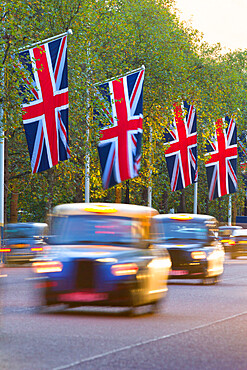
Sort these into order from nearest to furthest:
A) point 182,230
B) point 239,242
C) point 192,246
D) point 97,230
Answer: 1. point 97,230
2. point 192,246
3. point 182,230
4. point 239,242

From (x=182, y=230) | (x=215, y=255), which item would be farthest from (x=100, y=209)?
(x=182, y=230)

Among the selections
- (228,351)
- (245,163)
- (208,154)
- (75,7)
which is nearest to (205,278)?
(228,351)

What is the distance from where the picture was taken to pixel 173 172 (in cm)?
3759

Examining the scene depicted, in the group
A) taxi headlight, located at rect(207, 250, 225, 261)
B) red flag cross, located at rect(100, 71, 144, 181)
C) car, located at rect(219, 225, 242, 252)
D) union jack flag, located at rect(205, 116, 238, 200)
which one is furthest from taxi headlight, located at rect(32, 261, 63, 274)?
union jack flag, located at rect(205, 116, 238, 200)

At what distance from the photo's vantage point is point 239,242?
3169 centimetres

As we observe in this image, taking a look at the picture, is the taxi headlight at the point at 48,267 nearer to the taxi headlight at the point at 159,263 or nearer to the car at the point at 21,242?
the taxi headlight at the point at 159,263

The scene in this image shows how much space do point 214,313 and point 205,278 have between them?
6.24 metres

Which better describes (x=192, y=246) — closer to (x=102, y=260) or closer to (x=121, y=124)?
(x=102, y=260)

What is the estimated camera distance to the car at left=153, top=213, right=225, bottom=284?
718 inches

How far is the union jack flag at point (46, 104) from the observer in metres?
24.4

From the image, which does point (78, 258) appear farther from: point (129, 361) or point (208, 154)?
point (208, 154)

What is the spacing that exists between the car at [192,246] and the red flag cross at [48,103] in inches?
249

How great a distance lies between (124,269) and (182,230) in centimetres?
773

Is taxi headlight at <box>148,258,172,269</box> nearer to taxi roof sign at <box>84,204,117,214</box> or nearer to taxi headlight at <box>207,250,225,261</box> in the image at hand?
taxi roof sign at <box>84,204,117,214</box>
